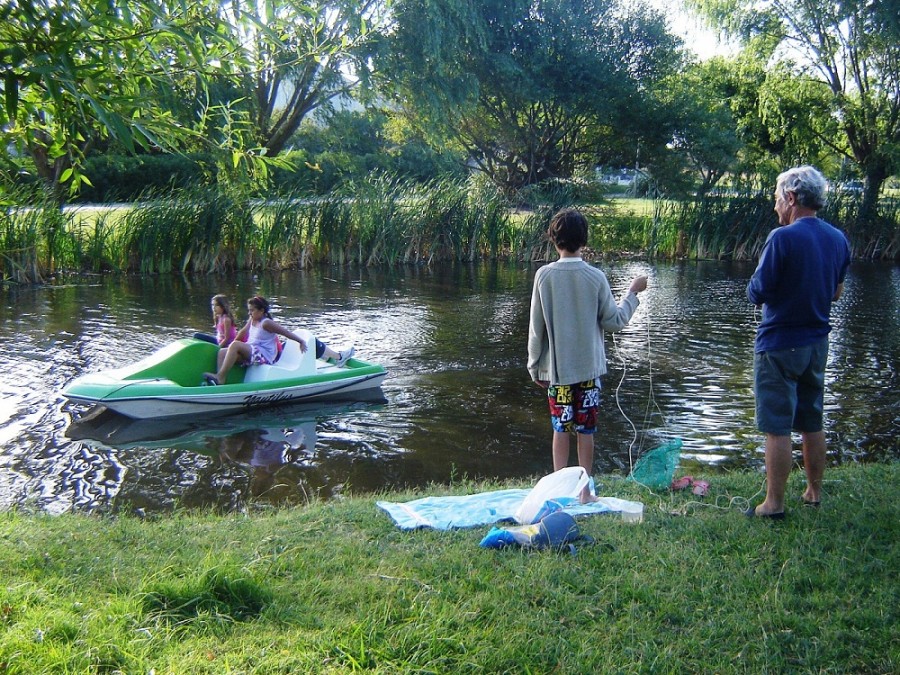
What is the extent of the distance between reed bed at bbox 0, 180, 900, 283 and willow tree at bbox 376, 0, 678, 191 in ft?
11.8

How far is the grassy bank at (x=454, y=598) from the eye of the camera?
3.03 meters

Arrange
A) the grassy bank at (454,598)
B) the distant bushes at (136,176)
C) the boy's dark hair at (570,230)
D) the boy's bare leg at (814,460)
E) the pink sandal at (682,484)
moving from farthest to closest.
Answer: the distant bushes at (136,176), the pink sandal at (682,484), the boy's dark hair at (570,230), the boy's bare leg at (814,460), the grassy bank at (454,598)

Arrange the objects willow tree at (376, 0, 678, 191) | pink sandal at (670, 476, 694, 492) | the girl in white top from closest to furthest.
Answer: pink sandal at (670, 476, 694, 492), the girl in white top, willow tree at (376, 0, 678, 191)

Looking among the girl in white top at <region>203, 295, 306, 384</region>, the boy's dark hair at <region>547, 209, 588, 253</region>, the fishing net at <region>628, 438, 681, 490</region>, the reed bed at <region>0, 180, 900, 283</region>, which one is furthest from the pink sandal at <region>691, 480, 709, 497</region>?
the reed bed at <region>0, 180, 900, 283</region>

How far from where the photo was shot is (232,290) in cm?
1698

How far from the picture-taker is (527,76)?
28266 millimetres

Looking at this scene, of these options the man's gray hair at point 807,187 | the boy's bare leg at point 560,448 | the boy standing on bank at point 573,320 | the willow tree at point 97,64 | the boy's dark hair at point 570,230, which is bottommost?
the boy's bare leg at point 560,448

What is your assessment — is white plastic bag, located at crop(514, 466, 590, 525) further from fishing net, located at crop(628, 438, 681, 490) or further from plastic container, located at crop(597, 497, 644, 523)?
fishing net, located at crop(628, 438, 681, 490)

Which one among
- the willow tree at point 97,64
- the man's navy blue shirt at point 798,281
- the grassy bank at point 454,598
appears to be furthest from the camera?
the man's navy blue shirt at point 798,281

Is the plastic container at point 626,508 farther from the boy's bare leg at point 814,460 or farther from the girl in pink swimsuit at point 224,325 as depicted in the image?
the girl in pink swimsuit at point 224,325

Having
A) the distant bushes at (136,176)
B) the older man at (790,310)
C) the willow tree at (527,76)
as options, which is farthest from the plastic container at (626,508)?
the distant bushes at (136,176)

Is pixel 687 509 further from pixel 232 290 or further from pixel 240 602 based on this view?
pixel 232 290

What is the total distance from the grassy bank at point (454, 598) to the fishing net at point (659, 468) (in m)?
0.69

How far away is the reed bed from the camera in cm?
1808
